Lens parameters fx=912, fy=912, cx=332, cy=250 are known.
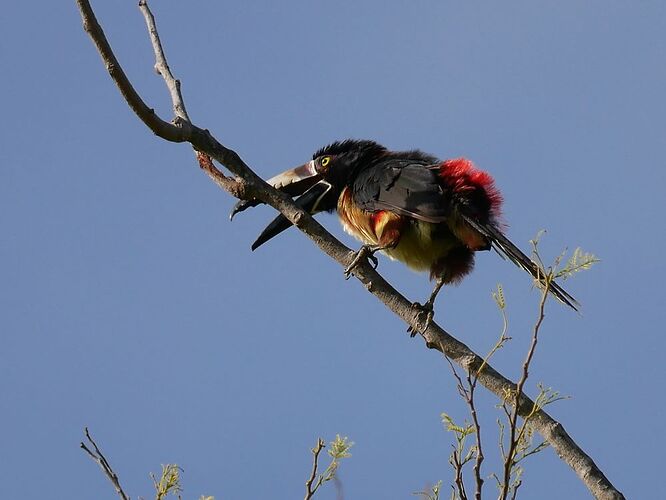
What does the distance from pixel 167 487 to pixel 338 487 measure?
590 mm

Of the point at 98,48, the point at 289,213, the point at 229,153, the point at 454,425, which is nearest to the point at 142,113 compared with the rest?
the point at 98,48

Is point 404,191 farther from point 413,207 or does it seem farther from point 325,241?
Answer: point 325,241

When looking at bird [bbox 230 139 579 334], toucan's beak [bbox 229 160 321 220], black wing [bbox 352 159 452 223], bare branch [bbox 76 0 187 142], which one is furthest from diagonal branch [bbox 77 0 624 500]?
toucan's beak [bbox 229 160 321 220]

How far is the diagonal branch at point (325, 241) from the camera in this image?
11.2 feet

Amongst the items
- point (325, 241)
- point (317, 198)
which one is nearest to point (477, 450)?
point (325, 241)

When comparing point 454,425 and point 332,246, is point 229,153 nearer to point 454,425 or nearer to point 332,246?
point 332,246

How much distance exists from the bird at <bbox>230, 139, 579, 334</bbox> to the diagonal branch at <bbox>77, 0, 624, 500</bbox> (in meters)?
0.62

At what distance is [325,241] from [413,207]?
49.5 inches

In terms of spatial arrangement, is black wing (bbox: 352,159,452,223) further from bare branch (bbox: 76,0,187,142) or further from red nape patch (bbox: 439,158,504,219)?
bare branch (bbox: 76,0,187,142)

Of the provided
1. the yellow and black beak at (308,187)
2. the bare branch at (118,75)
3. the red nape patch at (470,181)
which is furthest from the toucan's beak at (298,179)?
the bare branch at (118,75)

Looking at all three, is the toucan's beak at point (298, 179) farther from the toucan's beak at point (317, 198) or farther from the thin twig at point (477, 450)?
the thin twig at point (477, 450)

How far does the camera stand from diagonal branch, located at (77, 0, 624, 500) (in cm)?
341

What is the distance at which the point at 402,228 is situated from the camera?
220 inches

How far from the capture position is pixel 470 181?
5512mm
